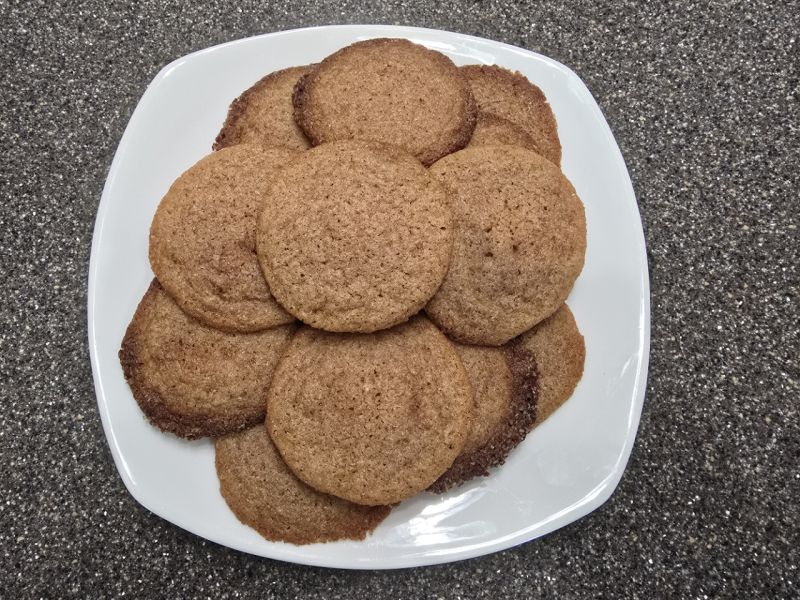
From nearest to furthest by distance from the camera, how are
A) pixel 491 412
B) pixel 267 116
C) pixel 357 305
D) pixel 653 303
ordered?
pixel 357 305
pixel 491 412
pixel 267 116
pixel 653 303

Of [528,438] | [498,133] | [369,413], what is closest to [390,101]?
[498,133]

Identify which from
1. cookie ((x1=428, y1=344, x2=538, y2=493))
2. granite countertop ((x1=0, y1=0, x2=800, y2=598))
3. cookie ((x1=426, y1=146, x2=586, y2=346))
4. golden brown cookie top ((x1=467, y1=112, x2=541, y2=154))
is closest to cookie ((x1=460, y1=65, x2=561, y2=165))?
golden brown cookie top ((x1=467, y1=112, x2=541, y2=154))

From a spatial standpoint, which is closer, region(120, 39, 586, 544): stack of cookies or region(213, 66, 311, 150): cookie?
region(120, 39, 586, 544): stack of cookies

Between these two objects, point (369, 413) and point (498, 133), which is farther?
point (498, 133)

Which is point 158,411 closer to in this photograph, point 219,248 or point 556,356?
point 219,248

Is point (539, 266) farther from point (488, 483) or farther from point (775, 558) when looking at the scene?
point (775, 558)

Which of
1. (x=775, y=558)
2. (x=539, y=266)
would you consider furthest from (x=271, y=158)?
(x=775, y=558)

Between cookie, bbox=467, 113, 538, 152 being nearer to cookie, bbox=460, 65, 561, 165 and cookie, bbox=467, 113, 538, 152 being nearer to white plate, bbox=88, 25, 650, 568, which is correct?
cookie, bbox=460, 65, 561, 165
